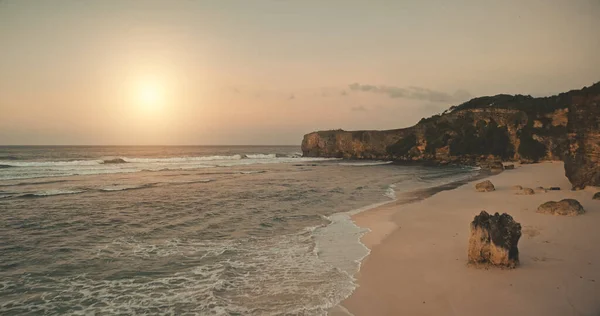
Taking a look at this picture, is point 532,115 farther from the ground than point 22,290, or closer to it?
farther from the ground

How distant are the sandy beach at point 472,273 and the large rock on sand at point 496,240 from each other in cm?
31

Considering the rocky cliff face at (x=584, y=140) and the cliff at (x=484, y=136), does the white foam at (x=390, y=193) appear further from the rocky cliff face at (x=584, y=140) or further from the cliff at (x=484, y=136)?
the cliff at (x=484, y=136)

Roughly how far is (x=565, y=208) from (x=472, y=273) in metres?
7.90

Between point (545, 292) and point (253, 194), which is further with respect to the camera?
point (253, 194)

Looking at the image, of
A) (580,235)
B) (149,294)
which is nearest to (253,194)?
(149,294)

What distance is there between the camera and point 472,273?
7.50 m

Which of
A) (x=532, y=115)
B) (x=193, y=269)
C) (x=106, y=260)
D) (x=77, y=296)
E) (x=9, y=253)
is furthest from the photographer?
(x=532, y=115)

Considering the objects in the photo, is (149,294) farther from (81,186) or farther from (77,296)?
(81,186)

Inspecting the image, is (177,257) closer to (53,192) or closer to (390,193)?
(390,193)

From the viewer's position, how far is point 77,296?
23.7ft

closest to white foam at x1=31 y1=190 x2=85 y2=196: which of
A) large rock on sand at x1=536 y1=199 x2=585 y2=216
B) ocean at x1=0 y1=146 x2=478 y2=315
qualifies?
ocean at x1=0 y1=146 x2=478 y2=315

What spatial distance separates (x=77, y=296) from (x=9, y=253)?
16.8 feet

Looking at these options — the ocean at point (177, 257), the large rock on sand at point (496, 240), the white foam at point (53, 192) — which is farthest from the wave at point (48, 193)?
the large rock on sand at point (496, 240)

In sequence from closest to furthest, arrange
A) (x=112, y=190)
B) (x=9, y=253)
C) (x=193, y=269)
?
(x=193, y=269) < (x=9, y=253) < (x=112, y=190)
